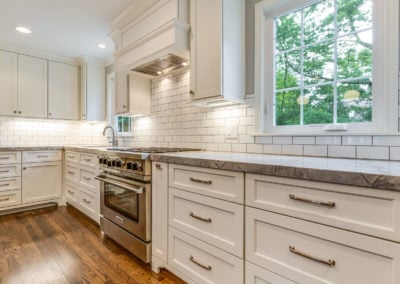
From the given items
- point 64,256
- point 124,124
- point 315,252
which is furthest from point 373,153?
point 124,124

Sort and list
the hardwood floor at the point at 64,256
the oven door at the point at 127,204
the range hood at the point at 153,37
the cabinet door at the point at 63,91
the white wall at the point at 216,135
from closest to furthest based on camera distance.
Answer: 1. the white wall at the point at 216,135
2. the hardwood floor at the point at 64,256
3. the oven door at the point at 127,204
4. the range hood at the point at 153,37
5. the cabinet door at the point at 63,91

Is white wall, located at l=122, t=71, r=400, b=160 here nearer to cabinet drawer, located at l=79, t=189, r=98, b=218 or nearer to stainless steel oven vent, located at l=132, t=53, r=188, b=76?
stainless steel oven vent, located at l=132, t=53, r=188, b=76

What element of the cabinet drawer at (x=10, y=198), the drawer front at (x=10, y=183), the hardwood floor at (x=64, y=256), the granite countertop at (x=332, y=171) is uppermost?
the granite countertop at (x=332, y=171)

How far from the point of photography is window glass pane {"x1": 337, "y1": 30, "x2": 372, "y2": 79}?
144 centimetres

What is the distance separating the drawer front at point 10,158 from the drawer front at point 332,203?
11.1 feet

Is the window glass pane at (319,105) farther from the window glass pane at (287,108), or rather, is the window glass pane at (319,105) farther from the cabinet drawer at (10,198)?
the cabinet drawer at (10,198)

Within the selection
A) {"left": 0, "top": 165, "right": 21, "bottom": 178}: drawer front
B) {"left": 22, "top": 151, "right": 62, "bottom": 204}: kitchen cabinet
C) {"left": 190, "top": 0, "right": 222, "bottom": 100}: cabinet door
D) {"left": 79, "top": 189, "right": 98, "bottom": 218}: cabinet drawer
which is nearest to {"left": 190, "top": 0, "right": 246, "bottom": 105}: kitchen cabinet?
{"left": 190, "top": 0, "right": 222, "bottom": 100}: cabinet door

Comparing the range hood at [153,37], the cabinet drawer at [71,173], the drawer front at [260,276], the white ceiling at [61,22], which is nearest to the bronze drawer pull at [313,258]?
the drawer front at [260,276]

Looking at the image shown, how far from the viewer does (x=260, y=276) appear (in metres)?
1.15

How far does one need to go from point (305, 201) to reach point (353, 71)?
1.01 metres

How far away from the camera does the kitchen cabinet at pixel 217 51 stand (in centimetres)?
176

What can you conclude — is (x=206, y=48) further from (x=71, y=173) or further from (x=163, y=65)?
(x=71, y=173)

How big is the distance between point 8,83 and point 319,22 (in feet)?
13.0

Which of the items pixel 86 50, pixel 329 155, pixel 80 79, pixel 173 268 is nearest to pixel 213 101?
pixel 329 155
